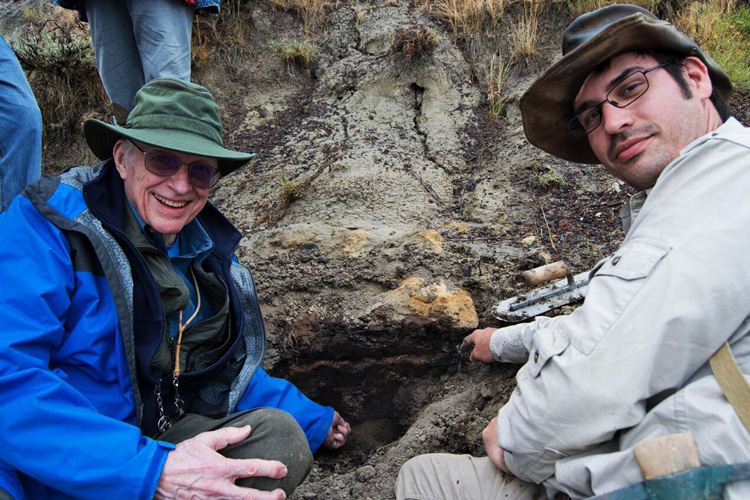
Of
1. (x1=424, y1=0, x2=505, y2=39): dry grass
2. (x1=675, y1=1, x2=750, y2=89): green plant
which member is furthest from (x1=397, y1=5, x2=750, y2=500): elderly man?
(x1=424, y1=0, x2=505, y2=39): dry grass

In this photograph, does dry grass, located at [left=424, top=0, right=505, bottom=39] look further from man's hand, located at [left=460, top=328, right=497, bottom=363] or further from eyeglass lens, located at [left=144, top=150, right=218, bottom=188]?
eyeglass lens, located at [left=144, top=150, right=218, bottom=188]

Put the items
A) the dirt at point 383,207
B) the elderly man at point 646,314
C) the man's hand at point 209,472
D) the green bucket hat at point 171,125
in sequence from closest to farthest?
1. the elderly man at point 646,314
2. the man's hand at point 209,472
3. the green bucket hat at point 171,125
4. the dirt at point 383,207

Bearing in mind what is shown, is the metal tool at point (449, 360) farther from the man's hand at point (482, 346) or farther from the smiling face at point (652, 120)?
the smiling face at point (652, 120)

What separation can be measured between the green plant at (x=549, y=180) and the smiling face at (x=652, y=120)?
74.0 inches

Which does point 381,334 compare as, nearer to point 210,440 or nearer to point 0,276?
point 210,440

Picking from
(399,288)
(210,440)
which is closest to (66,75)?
(399,288)

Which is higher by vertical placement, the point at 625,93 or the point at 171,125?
the point at 625,93

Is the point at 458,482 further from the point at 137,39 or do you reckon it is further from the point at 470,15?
the point at 470,15

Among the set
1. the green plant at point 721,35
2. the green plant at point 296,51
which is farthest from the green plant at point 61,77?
the green plant at point 721,35

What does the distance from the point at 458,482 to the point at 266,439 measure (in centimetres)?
76

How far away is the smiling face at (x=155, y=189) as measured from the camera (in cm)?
205

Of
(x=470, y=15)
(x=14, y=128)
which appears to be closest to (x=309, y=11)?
(x=470, y=15)

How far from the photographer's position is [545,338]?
5.33 feet

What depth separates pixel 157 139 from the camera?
1.95 meters
